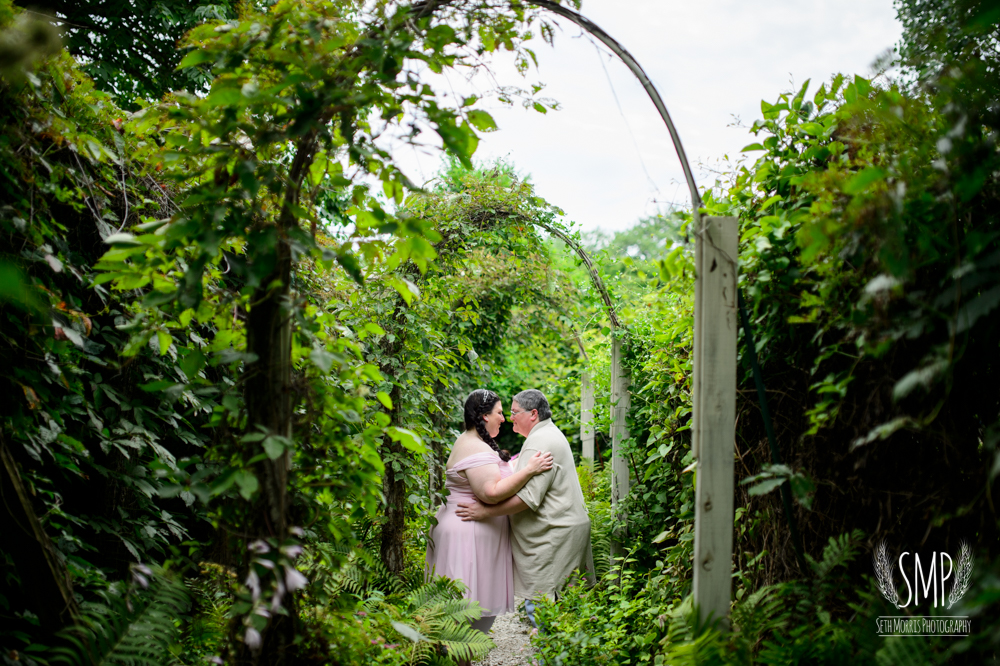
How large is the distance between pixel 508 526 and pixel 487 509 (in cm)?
30

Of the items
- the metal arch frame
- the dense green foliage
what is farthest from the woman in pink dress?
the metal arch frame

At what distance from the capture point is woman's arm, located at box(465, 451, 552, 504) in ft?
13.1

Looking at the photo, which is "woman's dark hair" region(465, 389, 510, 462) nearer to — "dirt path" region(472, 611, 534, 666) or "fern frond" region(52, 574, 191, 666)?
"dirt path" region(472, 611, 534, 666)

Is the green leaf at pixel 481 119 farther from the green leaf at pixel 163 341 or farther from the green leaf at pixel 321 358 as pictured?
the green leaf at pixel 163 341

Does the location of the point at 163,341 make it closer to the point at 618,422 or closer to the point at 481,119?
the point at 481,119

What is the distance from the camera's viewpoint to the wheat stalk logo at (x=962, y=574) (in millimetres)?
1931

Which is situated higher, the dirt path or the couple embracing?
the couple embracing

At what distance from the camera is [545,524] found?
161 inches

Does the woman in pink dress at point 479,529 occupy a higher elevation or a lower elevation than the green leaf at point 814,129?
lower

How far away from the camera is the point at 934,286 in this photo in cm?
181

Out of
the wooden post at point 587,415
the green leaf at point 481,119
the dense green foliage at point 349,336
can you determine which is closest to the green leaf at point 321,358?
the dense green foliage at point 349,336

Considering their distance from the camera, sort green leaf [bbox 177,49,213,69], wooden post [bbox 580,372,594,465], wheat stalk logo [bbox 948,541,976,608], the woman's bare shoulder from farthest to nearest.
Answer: wooden post [bbox 580,372,594,465], the woman's bare shoulder, wheat stalk logo [bbox 948,541,976,608], green leaf [bbox 177,49,213,69]

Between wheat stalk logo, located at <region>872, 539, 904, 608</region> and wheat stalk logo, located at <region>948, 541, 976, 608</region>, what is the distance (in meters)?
0.18

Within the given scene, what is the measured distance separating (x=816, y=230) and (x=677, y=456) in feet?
6.34
